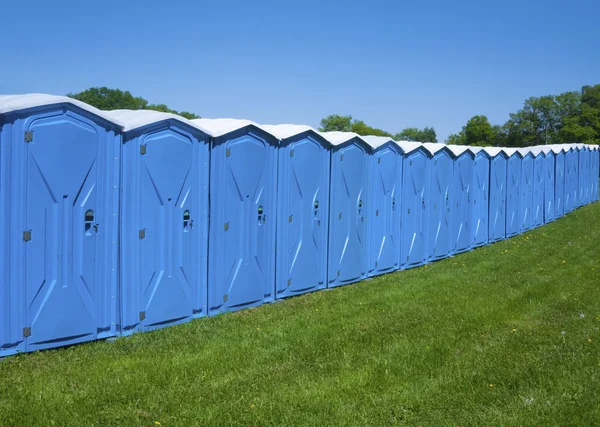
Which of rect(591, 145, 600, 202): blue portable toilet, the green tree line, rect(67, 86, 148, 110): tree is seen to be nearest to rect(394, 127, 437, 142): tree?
the green tree line

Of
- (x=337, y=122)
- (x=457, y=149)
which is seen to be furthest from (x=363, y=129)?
(x=457, y=149)

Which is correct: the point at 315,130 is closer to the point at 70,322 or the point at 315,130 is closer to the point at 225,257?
the point at 225,257

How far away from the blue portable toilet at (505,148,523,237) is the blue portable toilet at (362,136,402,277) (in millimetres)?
5446

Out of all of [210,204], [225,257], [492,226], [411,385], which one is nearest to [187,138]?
[210,204]

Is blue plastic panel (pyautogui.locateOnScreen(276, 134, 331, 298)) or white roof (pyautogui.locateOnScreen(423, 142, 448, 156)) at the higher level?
white roof (pyautogui.locateOnScreen(423, 142, 448, 156))

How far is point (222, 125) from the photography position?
767cm

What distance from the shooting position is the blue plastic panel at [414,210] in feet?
36.0

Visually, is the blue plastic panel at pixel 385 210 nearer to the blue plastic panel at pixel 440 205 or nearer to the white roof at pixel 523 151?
the blue plastic panel at pixel 440 205

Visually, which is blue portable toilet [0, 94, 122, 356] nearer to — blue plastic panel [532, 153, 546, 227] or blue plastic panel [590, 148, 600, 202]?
blue plastic panel [532, 153, 546, 227]

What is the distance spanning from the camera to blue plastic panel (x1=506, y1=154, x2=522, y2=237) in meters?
15.6

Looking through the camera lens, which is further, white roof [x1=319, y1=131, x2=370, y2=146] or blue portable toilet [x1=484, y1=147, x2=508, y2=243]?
blue portable toilet [x1=484, y1=147, x2=508, y2=243]

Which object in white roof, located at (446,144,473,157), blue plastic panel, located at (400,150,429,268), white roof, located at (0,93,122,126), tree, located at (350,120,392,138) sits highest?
tree, located at (350,120,392,138)

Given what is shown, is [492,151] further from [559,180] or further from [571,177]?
[571,177]

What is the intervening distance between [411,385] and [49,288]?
3.06 m
